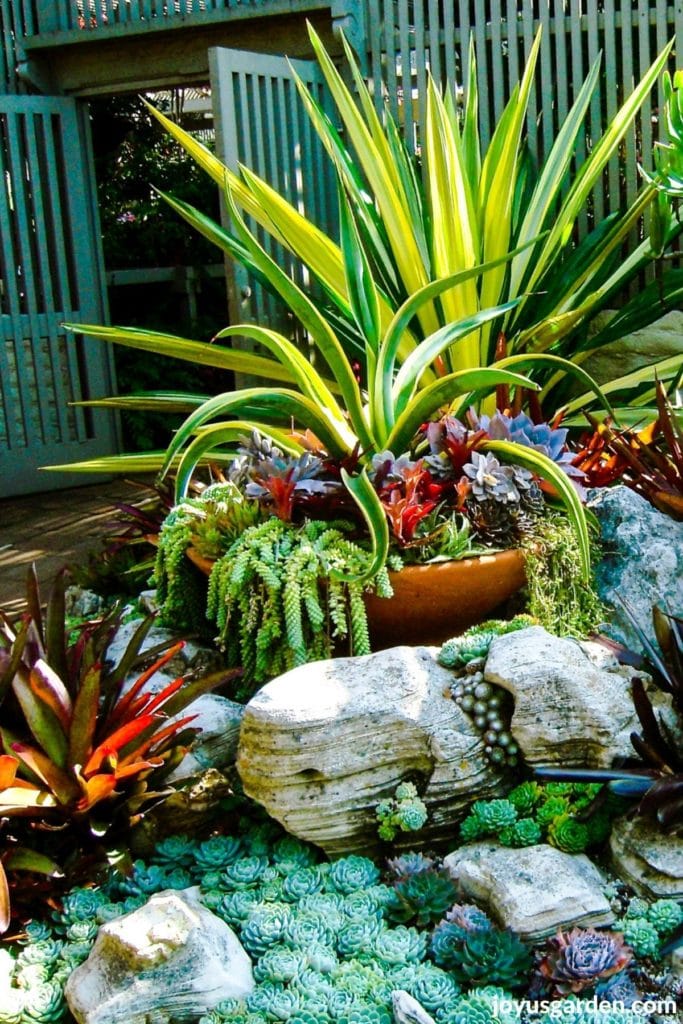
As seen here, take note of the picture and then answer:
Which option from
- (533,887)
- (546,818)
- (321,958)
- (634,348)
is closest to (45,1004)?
(321,958)

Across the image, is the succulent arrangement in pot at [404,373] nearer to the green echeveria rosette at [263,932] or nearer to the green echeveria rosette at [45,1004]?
the green echeveria rosette at [263,932]

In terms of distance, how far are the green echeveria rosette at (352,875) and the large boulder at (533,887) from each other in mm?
148

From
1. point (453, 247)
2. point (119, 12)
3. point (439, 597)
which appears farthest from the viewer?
point (119, 12)

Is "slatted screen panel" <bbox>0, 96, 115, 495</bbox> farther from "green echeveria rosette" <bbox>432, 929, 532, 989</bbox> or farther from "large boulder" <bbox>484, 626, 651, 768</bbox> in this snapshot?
"green echeveria rosette" <bbox>432, 929, 532, 989</bbox>

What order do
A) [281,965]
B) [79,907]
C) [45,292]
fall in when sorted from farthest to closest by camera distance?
[45,292], [79,907], [281,965]

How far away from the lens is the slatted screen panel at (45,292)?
18.8ft

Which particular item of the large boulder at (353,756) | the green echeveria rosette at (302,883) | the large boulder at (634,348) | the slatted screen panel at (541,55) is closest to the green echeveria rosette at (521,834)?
the large boulder at (353,756)

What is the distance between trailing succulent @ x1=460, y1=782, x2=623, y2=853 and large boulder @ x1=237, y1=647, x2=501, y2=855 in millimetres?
62

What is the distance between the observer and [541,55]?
4719mm

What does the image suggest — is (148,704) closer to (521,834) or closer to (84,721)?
(84,721)

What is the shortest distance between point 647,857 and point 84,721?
3.71 feet

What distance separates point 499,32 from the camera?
477 centimetres

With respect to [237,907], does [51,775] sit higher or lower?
higher

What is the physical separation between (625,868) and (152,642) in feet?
4.60
